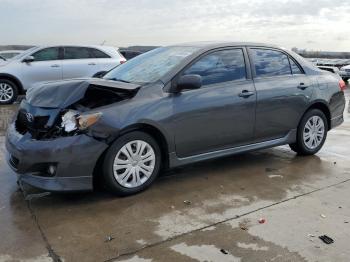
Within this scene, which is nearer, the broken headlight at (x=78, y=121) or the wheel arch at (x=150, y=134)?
the broken headlight at (x=78, y=121)

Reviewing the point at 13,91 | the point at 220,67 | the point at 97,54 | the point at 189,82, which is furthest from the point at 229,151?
the point at 13,91

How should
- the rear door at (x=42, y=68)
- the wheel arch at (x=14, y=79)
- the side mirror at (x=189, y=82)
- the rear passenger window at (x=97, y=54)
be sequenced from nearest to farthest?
the side mirror at (x=189, y=82)
the wheel arch at (x=14, y=79)
the rear door at (x=42, y=68)
the rear passenger window at (x=97, y=54)

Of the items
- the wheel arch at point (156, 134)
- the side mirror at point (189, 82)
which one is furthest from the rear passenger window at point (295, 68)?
the wheel arch at point (156, 134)

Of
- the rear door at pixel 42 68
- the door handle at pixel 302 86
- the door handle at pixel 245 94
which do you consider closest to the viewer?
the door handle at pixel 245 94

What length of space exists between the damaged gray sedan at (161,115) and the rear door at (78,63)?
6.81 metres

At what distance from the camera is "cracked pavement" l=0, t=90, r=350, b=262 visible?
3479mm

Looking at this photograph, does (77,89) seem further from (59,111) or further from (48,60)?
(48,60)

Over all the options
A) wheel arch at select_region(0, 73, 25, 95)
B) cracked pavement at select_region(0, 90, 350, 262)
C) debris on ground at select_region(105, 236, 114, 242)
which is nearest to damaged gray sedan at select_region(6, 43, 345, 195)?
cracked pavement at select_region(0, 90, 350, 262)

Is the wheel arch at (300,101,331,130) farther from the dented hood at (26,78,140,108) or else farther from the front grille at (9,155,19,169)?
the front grille at (9,155,19,169)

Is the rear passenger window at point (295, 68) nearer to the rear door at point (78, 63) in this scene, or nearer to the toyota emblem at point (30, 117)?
the toyota emblem at point (30, 117)

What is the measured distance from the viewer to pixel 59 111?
4.39 metres

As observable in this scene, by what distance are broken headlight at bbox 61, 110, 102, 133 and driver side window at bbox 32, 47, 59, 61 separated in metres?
8.33

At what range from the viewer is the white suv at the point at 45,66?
11.9 meters

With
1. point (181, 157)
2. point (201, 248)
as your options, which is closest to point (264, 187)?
point (181, 157)
